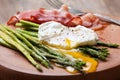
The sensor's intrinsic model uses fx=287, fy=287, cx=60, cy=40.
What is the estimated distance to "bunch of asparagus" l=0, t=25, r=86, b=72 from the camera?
1519mm

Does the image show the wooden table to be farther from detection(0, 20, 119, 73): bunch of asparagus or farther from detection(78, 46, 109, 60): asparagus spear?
detection(78, 46, 109, 60): asparagus spear

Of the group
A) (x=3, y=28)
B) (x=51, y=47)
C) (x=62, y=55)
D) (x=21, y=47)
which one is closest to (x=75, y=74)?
(x=62, y=55)

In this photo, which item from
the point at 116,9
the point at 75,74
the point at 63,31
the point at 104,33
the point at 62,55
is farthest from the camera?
the point at 116,9

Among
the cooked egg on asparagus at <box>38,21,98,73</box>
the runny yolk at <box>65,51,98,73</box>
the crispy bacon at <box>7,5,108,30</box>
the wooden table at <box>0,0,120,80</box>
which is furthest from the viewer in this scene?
the wooden table at <box>0,0,120,80</box>

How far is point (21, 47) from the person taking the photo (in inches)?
64.6

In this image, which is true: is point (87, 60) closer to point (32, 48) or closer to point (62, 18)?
point (32, 48)

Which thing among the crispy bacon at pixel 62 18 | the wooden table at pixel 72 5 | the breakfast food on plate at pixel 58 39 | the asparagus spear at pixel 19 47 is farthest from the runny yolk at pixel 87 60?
the wooden table at pixel 72 5

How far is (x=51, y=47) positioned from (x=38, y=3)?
166cm

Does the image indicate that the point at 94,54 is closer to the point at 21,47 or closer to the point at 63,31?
the point at 63,31

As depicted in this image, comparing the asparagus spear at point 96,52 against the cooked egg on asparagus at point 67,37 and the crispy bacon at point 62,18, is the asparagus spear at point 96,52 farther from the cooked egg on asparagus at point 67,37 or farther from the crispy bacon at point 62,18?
the crispy bacon at point 62,18

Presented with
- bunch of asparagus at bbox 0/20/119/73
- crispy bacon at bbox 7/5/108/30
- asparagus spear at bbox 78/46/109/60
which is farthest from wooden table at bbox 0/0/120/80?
asparagus spear at bbox 78/46/109/60

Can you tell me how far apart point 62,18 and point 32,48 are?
1.16 ft

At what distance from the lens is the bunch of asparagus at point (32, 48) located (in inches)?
59.8

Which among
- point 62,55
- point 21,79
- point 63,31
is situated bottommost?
point 21,79
